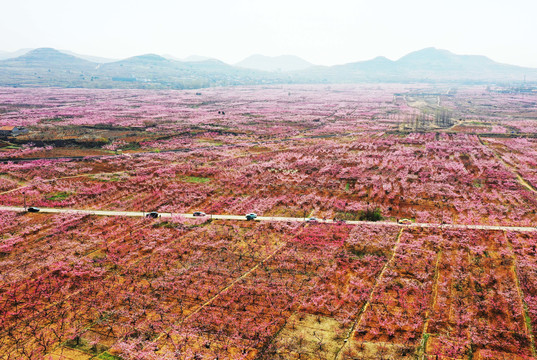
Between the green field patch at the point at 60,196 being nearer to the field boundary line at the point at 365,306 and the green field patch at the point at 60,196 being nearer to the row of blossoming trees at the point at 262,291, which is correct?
the row of blossoming trees at the point at 262,291

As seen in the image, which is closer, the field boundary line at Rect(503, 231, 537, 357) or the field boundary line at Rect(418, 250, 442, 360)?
the field boundary line at Rect(418, 250, 442, 360)

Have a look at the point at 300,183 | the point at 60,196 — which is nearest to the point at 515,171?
the point at 300,183

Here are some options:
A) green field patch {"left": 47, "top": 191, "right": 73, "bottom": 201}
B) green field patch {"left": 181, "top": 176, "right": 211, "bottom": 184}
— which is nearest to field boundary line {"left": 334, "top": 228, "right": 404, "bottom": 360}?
green field patch {"left": 181, "top": 176, "right": 211, "bottom": 184}

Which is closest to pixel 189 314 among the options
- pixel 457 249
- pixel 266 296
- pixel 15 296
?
pixel 266 296

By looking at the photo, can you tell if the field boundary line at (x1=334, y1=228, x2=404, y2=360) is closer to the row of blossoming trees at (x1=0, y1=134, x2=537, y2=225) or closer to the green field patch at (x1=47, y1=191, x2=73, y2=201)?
the row of blossoming trees at (x1=0, y1=134, x2=537, y2=225)

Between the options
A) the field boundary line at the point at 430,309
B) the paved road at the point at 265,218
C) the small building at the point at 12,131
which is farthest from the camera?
the small building at the point at 12,131

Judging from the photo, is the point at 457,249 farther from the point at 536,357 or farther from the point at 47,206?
the point at 47,206

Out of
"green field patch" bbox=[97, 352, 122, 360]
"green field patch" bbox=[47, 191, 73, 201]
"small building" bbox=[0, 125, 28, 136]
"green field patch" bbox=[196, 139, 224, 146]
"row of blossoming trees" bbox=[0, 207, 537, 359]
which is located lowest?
"green field patch" bbox=[97, 352, 122, 360]

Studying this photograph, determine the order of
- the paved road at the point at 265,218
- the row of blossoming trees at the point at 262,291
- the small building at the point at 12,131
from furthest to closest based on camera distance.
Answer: the small building at the point at 12,131 < the paved road at the point at 265,218 < the row of blossoming trees at the point at 262,291

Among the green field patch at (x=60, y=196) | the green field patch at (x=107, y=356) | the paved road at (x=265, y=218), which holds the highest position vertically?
the green field patch at (x=60, y=196)

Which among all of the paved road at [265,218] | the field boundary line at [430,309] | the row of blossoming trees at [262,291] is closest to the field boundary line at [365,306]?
the row of blossoming trees at [262,291]
